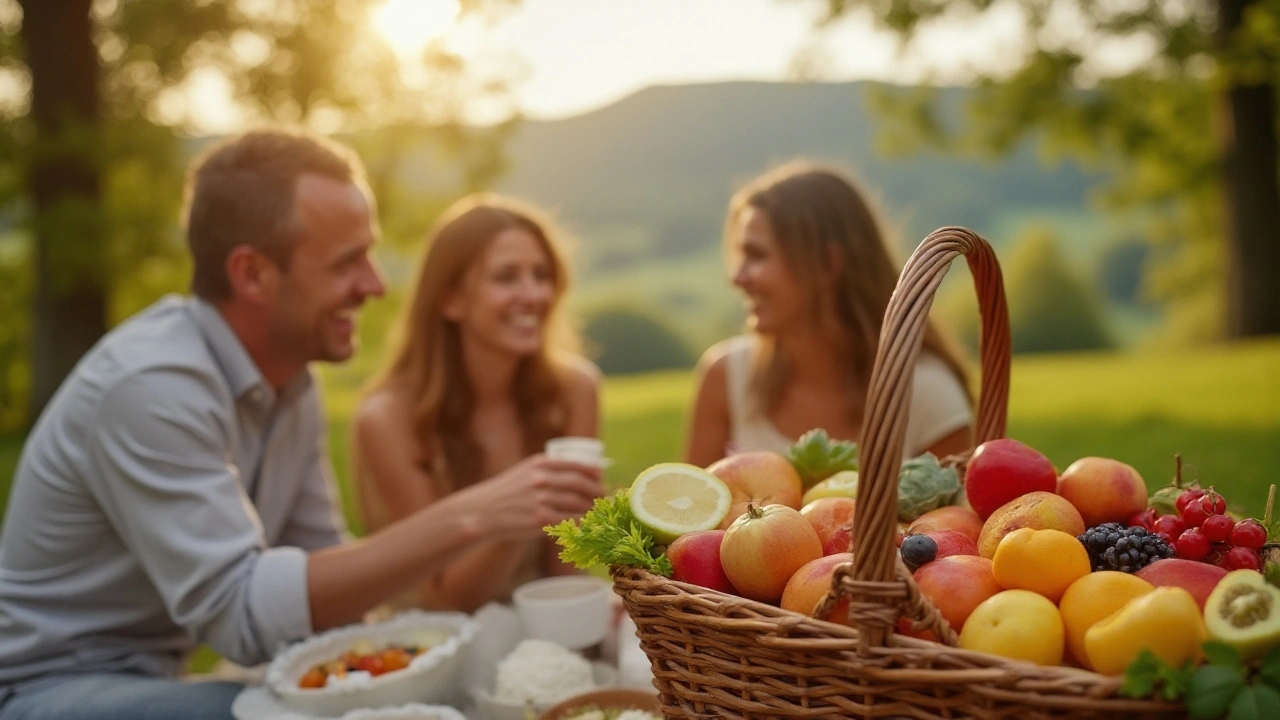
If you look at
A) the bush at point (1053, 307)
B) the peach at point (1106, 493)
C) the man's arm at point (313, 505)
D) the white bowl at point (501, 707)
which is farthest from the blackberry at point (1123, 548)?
the bush at point (1053, 307)

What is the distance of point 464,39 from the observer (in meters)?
10.7

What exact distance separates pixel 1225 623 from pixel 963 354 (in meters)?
2.29

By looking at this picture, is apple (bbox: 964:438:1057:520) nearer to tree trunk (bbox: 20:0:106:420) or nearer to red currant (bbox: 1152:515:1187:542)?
red currant (bbox: 1152:515:1187:542)

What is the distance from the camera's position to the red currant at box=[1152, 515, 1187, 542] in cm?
132

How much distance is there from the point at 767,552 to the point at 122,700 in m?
1.50

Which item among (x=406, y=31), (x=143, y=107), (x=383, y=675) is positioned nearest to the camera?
(x=383, y=675)

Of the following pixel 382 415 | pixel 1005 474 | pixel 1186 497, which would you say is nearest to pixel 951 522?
pixel 1005 474

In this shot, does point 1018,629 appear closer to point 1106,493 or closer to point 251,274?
point 1106,493

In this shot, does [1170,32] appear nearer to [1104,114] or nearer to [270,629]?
[1104,114]

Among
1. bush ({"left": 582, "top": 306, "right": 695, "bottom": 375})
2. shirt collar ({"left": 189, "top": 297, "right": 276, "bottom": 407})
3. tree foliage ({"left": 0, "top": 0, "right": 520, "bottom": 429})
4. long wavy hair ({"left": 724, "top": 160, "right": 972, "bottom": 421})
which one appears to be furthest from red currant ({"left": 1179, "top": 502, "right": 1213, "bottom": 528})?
bush ({"left": 582, "top": 306, "right": 695, "bottom": 375})

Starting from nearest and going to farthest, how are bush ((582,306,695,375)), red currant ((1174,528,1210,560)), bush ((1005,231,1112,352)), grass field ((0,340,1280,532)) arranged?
red currant ((1174,528,1210,560)), grass field ((0,340,1280,532)), bush ((582,306,695,375)), bush ((1005,231,1112,352))

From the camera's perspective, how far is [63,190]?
8.99 meters

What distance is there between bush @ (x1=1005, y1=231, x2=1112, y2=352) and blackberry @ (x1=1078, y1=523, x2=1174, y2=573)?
2837cm

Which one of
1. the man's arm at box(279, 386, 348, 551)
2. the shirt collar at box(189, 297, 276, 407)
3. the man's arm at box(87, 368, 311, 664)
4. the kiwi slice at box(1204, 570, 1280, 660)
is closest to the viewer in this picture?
the kiwi slice at box(1204, 570, 1280, 660)
